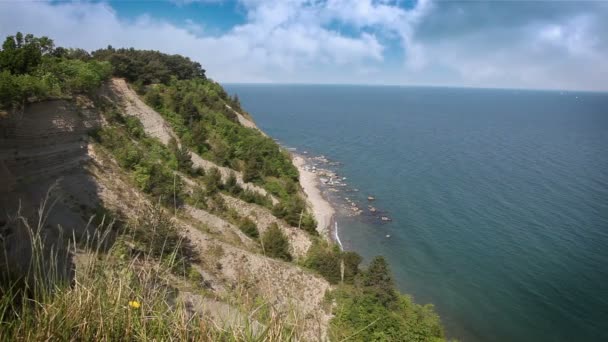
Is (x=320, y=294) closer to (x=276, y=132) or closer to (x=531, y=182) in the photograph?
(x=531, y=182)

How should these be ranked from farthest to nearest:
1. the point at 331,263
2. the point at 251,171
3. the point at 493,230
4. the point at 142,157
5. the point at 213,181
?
1. the point at 493,230
2. the point at 251,171
3. the point at 213,181
4. the point at 142,157
5. the point at 331,263

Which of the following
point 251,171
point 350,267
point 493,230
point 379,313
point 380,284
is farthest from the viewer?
point 493,230

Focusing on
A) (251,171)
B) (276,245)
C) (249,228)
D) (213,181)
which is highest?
(213,181)

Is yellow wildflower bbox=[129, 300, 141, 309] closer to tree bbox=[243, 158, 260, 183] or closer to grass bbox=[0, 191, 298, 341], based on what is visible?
grass bbox=[0, 191, 298, 341]

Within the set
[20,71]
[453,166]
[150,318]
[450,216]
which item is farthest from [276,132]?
[150,318]

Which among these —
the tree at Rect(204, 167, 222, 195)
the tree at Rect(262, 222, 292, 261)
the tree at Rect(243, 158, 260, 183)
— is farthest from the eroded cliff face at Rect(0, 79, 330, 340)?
the tree at Rect(243, 158, 260, 183)

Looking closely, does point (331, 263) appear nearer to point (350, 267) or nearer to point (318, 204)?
point (350, 267)

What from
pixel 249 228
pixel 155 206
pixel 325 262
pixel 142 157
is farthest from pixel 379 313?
pixel 142 157
